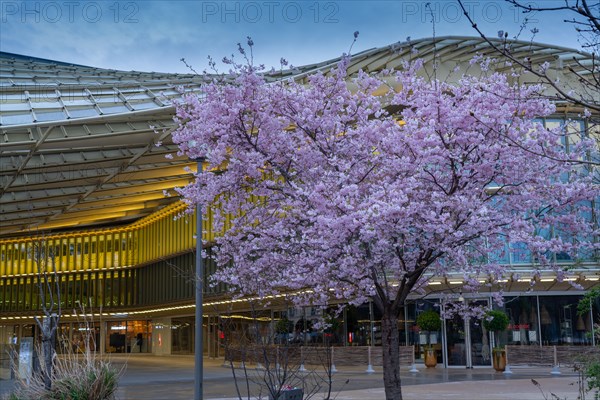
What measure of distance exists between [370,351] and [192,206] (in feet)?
63.2

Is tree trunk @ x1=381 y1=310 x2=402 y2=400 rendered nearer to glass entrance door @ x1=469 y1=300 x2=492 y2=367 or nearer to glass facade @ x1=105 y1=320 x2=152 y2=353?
glass entrance door @ x1=469 y1=300 x2=492 y2=367

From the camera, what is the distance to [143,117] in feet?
89.6

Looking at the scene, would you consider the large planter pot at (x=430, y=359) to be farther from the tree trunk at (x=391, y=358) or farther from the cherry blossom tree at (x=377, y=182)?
the tree trunk at (x=391, y=358)

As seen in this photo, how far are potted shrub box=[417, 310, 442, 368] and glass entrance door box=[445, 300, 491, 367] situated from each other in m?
0.71

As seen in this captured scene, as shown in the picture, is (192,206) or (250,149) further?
(192,206)

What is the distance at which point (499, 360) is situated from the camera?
30.3 m

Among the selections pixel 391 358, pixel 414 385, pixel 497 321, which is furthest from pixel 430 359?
pixel 391 358

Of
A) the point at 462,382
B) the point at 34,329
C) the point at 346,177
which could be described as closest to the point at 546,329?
the point at 462,382

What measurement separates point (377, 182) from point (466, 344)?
70.5 ft

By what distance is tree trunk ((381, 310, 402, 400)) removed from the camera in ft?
40.8

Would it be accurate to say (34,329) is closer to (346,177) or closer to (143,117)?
(143,117)

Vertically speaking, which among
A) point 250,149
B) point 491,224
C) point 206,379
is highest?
point 250,149

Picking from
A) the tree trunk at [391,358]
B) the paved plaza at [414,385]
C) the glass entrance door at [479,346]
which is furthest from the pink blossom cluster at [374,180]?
the glass entrance door at [479,346]

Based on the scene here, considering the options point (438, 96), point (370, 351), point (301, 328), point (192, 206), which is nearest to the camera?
point (438, 96)
